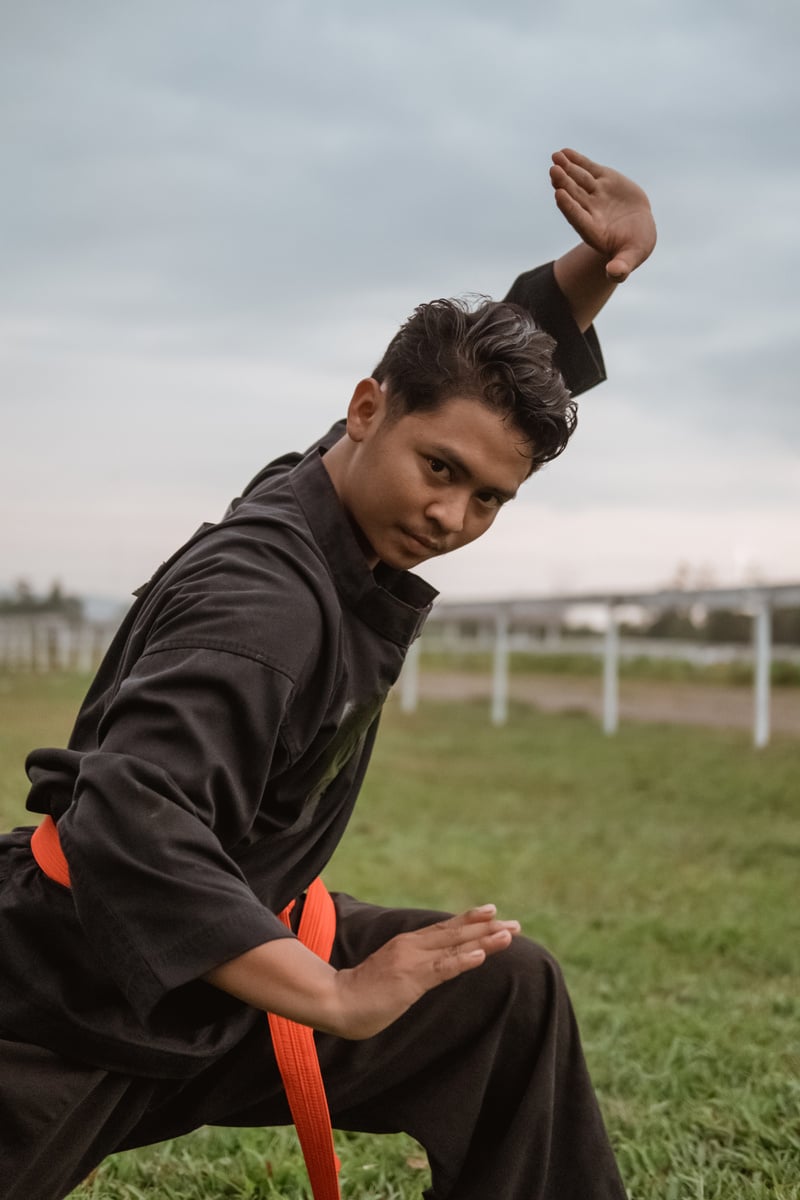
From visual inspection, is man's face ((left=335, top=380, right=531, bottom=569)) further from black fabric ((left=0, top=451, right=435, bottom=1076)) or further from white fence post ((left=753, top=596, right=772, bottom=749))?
white fence post ((left=753, top=596, right=772, bottom=749))

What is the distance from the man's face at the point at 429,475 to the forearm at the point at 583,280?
→ 0.69m

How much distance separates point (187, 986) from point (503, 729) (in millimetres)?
12834

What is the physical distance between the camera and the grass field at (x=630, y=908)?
9.67ft

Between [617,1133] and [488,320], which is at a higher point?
[488,320]

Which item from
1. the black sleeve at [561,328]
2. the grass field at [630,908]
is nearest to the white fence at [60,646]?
the grass field at [630,908]

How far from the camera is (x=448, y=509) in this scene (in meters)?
1.89

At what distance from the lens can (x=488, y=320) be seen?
6.40 feet

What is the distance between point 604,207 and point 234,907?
4.95ft

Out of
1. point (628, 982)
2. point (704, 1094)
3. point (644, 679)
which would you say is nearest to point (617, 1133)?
point (704, 1094)

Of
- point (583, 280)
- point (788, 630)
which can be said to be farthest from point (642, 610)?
point (788, 630)

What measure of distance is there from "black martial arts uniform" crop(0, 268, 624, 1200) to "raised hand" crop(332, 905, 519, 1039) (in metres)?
0.15

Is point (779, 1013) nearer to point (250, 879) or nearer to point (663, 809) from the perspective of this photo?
point (250, 879)

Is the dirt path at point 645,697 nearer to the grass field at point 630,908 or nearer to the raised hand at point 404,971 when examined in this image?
the grass field at point 630,908

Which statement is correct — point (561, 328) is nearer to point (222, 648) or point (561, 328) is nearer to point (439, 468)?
point (439, 468)
